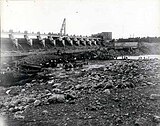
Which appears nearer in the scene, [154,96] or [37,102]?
[154,96]

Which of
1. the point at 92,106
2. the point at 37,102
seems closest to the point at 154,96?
the point at 92,106

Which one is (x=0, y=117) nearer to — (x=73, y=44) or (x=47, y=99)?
(x=47, y=99)

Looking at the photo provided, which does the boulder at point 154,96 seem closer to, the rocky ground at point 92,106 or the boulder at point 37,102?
the rocky ground at point 92,106

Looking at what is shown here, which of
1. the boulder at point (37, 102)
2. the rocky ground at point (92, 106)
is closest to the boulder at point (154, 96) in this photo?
the rocky ground at point (92, 106)

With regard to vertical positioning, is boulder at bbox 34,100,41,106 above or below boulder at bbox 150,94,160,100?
below

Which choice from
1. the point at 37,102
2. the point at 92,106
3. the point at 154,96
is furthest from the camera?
the point at 37,102

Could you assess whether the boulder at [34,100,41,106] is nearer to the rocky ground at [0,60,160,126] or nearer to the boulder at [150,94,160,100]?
the rocky ground at [0,60,160,126]

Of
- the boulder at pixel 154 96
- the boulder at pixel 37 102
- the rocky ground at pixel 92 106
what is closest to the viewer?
the rocky ground at pixel 92 106

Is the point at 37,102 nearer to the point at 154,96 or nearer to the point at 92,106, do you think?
the point at 92,106

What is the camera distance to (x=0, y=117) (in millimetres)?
4590

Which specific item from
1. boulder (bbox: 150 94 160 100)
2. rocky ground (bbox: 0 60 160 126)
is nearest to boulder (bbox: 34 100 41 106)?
rocky ground (bbox: 0 60 160 126)

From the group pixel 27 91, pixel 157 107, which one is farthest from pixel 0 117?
pixel 157 107

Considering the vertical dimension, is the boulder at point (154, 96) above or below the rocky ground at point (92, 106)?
above

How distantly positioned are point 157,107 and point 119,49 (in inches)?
900
